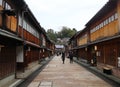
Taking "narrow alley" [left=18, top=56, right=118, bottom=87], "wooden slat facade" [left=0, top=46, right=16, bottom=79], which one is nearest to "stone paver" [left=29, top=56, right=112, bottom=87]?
"narrow alley" [left=18, top=56, right=118, bottom=87]

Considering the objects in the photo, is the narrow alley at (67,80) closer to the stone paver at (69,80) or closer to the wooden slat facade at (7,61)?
the stone paver at (69,80)

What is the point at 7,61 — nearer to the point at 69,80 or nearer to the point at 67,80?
the point at 67,80

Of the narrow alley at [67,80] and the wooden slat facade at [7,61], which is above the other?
the wooden slat facade at [7,61]

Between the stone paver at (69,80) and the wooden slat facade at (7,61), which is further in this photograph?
the stone paver at (69,80)

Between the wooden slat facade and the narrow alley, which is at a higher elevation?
the wooden slat facade

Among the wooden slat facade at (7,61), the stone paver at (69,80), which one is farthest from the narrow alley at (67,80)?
the wooden slat facade at (7,61)

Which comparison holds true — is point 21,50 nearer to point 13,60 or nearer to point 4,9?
point 13,60

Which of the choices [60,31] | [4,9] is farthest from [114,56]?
[60,31]

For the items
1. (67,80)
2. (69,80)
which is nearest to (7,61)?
(67,80)

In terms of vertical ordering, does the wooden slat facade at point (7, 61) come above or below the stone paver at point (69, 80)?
above

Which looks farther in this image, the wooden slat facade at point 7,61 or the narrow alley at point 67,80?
the narrow alley at point 67,80

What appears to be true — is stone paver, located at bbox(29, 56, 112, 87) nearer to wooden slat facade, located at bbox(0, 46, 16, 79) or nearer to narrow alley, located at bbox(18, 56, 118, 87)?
narrow alley, located at bbox(18, 56, 118, 87)

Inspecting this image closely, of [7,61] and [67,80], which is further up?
[7,61]

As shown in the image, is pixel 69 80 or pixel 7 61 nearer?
pixel 7 61
